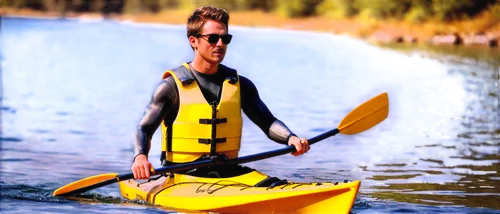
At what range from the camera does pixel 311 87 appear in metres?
24.4

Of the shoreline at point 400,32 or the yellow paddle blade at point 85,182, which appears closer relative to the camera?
the yellow paddle blade at point 85,182

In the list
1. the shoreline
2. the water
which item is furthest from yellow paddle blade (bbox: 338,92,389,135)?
the shoreline

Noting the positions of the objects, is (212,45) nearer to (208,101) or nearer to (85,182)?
(208,101)

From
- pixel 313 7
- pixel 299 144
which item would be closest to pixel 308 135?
pixel 299 144

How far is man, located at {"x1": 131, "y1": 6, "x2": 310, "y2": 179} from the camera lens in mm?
7250

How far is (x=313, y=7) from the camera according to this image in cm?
8094

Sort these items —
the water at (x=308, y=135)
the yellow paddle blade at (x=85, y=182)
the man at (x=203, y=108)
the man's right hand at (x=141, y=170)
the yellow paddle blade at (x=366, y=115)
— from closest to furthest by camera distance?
the man's right hand at (x=141, y=170), the man at (x=203, y=108), the yellow paddle blade at (x=85, y=182), the yellow paddle blade at (x=366, y=115), the water at (x=308, y=135)

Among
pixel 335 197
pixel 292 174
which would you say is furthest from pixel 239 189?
pixel 292 174

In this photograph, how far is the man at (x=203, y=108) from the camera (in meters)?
7.25

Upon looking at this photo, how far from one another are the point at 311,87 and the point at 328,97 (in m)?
3.11

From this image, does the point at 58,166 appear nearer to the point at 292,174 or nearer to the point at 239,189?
the point at 292,174

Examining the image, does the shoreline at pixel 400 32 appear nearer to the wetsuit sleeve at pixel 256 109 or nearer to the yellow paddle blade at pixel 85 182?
the wetsuit sleeve at pixel 256 109

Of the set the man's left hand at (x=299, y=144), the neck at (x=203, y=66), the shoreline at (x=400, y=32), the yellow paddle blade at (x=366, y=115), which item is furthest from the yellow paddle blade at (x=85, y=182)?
the shoreline at (x=400, y=32)

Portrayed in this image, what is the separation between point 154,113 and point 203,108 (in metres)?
0.35
